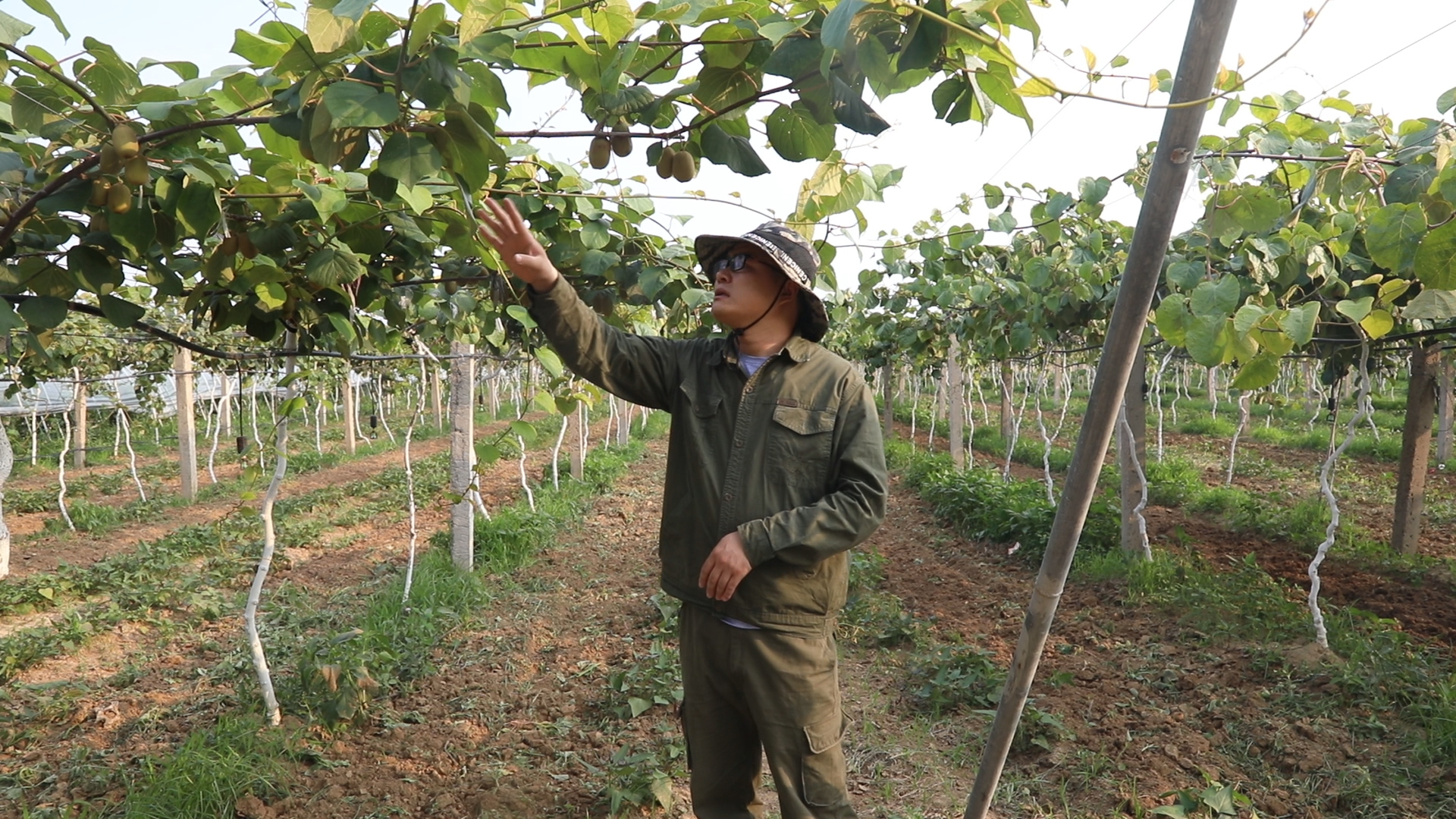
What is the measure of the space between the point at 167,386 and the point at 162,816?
20931 millimetres

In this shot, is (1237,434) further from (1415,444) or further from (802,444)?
(802,444)

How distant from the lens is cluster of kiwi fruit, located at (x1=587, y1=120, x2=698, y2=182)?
1.50m

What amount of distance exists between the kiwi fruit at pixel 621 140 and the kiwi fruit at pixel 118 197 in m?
0.84

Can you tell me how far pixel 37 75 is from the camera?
139cm

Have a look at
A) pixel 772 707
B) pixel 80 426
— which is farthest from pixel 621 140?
pixel 80 426

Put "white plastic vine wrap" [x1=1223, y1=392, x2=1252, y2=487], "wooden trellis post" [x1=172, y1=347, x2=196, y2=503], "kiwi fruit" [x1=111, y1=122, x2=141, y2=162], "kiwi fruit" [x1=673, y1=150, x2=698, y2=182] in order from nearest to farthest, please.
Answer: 1. "kiwi fruit" [x1=111, y1=122, x2=141, y2=162]
2. "kiwi fruit" [x1=673, y1=150, x2=698, y2=182]
3. "white plastic vine wrap" [x1=1223, y1=392, x2=1252, y2=487]
4. "wooden trellis post" [x1=172, y1=347, x2=196, y2=503]

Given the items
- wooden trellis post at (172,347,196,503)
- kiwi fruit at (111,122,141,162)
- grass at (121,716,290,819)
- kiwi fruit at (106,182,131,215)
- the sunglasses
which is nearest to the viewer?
kiwi fruit at (111,122,141,162)

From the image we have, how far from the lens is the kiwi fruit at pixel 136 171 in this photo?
1349 mm

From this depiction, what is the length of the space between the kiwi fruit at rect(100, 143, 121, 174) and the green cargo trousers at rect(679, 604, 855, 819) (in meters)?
1.39

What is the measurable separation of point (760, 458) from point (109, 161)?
131cm

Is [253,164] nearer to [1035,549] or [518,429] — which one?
[518,429]

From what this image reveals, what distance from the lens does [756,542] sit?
1734 mm

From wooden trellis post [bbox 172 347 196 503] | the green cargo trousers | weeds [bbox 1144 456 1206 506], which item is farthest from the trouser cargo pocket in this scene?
wooden trellis post [bbox 172 347 196 503]

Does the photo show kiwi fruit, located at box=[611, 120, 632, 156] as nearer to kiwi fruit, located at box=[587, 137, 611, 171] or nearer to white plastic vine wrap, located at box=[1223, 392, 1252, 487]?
kiwi fruit, located at box=[587, 137, 611, 171]
